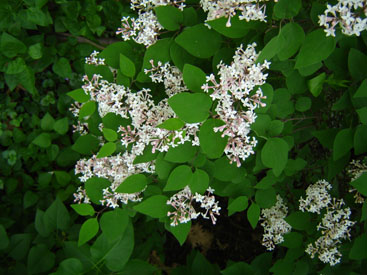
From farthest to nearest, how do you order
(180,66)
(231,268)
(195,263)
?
Answer: (195,263), (231,268), (180,66)

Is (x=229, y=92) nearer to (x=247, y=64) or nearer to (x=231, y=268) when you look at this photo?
(x=247, y=64)

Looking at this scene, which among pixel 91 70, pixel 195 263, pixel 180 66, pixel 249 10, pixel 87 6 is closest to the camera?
pixel 249 10

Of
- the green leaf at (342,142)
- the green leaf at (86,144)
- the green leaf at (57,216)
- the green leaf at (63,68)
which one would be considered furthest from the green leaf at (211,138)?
the green leaf at (63,68)

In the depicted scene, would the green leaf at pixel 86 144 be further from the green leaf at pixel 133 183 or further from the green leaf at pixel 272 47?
the green leaf at pixel 272 47

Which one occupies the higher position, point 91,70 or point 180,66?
point 180,66

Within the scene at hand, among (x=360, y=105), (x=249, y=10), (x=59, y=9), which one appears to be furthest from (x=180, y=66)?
(x=59, y=9)

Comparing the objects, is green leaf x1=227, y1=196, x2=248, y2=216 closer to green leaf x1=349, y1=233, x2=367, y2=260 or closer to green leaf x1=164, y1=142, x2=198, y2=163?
green leaf x1=164, y1=142, x2=198, y2=163

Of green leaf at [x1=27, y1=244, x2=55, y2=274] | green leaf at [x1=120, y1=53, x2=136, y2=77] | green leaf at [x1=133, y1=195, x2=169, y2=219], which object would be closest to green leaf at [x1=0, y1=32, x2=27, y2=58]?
green leaf at [x1=120, y1=53, x2=136, y2=77]
